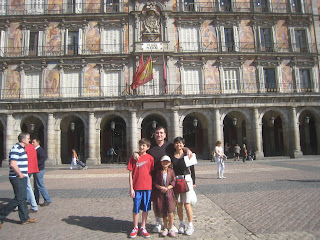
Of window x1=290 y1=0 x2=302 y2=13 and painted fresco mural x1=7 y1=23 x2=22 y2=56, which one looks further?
window x1=290 y1=0 x2=302 y2=13

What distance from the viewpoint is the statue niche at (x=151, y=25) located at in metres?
20.4

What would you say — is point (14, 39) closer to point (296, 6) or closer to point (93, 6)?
point (93, 6)

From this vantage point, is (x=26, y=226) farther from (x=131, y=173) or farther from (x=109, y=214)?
(x=131, y=173)

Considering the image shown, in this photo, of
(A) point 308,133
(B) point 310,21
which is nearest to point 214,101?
(A) point 308,133

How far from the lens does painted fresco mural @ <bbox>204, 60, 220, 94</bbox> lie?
20.4 meters

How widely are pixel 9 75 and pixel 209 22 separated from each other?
1808 centimetres

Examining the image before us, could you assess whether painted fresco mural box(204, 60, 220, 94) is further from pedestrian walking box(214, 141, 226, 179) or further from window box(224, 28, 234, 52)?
pedestrian walking box(214, 141, 226, 179)

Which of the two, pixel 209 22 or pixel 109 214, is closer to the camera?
pixel 109 214

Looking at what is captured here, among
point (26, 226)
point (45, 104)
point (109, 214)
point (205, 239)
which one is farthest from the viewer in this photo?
point (45, 104)

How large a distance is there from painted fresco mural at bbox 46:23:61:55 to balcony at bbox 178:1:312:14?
11021 mm

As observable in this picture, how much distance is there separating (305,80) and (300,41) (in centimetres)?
380

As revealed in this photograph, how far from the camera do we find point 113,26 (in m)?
20.8

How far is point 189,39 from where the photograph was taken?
68.7ft

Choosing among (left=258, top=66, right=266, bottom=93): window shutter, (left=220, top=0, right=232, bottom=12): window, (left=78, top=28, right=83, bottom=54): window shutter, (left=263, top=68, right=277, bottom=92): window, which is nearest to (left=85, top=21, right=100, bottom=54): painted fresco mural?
(left=78, top=28, right=83, bottom=54): window shutter
